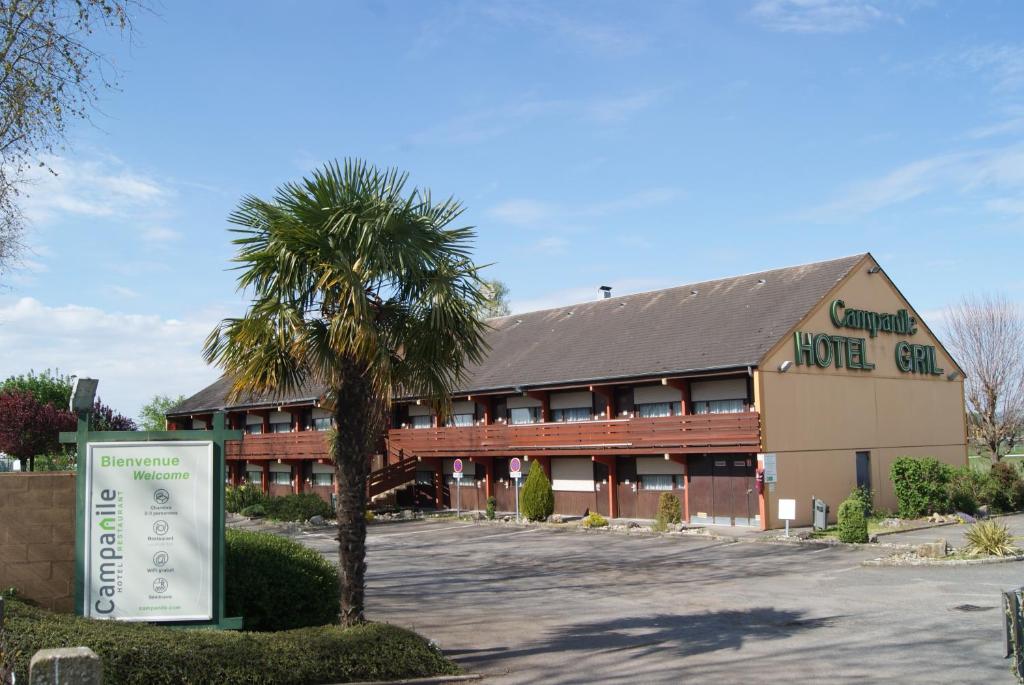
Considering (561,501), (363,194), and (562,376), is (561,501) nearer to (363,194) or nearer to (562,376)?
(562,376)

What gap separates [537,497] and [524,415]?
16.3 feet

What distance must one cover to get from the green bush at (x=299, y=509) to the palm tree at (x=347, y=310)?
25789 mm

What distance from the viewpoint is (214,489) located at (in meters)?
10.3

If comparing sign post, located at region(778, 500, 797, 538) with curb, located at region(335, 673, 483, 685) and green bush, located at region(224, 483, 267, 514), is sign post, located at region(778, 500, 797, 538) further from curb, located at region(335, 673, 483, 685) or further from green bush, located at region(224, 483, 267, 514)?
green bush, located at region(224, 483, 267, 514)

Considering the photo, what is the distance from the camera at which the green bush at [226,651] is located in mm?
8516

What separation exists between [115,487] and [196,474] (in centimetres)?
86

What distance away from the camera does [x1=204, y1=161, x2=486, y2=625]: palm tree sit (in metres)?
10.7

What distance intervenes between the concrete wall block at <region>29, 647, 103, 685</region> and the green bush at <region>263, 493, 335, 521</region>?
31419mm

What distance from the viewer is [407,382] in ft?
38.4

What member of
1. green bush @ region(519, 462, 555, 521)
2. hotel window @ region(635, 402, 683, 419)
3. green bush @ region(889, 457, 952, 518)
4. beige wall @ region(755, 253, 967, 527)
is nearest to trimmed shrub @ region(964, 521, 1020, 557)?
beige wall @ region(755, 253, 967, 527)

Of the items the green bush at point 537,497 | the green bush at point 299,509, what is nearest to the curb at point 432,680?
the green bush at point 537,497

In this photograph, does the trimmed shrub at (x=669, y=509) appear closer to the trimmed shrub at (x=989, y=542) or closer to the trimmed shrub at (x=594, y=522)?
the trimmed shrub at (x=594, y=522)

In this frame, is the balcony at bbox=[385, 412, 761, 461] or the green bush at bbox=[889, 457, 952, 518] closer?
the balcony at bbox=[385, 412, 761, 461]

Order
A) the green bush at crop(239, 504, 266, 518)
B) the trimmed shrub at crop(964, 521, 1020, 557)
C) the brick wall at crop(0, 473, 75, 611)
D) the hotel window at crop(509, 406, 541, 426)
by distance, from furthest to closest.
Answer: the green bush at crop(239, 504, 266, 518)
the hotel window at crop(509, 406, 541, 426)
the trimmed shrub at crop(964, 521, 1020, 557)
the brick wall at crop(0, 473, 75, 611)
